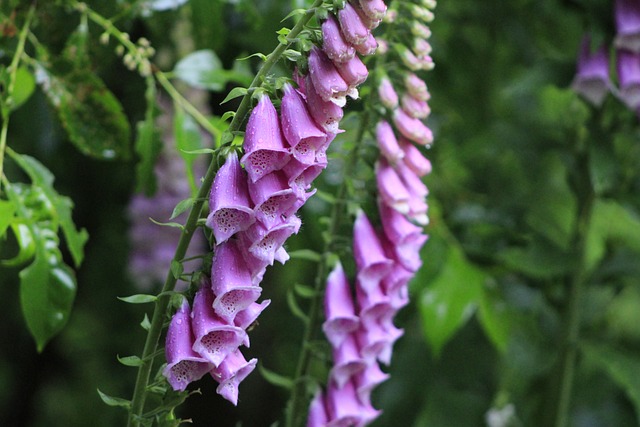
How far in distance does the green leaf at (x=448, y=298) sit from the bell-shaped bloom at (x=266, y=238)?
567 mm

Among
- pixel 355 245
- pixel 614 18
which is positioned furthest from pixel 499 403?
pixel 355 245

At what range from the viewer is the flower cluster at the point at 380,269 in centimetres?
88

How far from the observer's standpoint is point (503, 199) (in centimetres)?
163

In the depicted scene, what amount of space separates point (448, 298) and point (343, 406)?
38 cm

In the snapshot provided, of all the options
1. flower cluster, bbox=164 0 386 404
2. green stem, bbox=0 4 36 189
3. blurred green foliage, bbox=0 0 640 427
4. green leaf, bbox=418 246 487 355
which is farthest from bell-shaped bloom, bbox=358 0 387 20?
green leaf, bbox=418 246 487 355

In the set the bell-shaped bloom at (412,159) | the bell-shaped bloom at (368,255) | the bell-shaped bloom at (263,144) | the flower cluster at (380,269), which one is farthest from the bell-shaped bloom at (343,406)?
the bell-shaped bloom at (263,144)

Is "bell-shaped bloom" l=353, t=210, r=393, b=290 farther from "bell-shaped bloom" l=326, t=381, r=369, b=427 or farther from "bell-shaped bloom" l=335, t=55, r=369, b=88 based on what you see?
"bell-shaped bloom" l=335, t=55, r=369, b=88

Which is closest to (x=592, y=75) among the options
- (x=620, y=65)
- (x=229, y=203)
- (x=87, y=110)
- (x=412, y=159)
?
(x=620, y=65)

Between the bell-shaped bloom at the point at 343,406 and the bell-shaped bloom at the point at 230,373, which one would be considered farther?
the bell-shaped bloom at the point at 343,406

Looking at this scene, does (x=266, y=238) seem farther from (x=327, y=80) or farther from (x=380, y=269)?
(x=380, y=269)

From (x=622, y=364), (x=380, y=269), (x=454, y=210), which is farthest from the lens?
(x=454, y=210)

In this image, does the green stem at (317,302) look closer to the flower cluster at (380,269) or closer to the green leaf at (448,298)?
the flower cluster at (380,269)

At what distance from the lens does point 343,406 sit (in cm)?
89

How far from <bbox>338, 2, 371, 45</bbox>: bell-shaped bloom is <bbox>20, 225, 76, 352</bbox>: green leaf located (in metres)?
0.38
